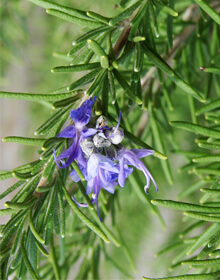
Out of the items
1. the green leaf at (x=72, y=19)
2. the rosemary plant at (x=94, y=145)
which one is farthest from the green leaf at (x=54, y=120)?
the green leaf at (x=72, y=19)

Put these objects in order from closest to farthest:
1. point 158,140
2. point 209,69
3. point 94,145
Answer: point 94,145
point 209,69
point 158,140

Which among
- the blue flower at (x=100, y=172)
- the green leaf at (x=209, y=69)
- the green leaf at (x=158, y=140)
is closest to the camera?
the blue flower at (x=100, y=172)

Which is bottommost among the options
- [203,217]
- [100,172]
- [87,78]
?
[203,217]

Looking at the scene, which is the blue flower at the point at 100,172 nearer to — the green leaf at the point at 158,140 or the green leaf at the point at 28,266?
the green leaf at the point at 28,266

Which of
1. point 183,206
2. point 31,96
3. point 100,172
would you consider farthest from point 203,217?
point 31,96

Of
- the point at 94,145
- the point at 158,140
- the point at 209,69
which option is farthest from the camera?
the point at 158,140

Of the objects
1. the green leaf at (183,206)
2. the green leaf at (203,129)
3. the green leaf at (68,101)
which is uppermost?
the green leaf at (68,101)

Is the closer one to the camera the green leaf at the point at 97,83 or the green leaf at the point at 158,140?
the green leaf at the point at 97,83

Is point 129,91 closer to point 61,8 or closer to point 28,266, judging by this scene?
point 61,8

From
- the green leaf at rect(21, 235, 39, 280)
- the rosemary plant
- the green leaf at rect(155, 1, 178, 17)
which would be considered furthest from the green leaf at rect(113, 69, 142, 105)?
the green leaf at rect(21, 235, 39, 280)

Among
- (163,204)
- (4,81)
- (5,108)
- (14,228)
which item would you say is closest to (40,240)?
(14,228)

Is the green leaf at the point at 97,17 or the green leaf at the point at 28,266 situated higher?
the green leaf at the point at 97,17
